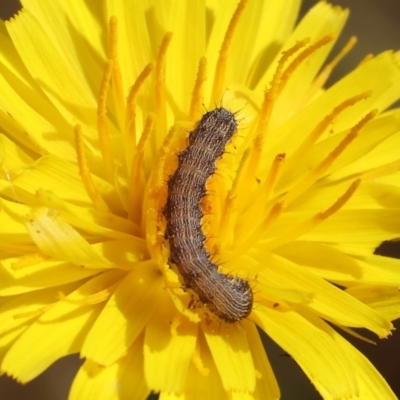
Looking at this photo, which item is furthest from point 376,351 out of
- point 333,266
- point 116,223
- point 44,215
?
point 44,215

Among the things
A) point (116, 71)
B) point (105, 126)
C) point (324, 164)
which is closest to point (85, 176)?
point (105, 126)

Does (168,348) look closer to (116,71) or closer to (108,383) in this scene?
(108,383)

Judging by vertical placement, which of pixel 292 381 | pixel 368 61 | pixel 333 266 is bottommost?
pixel 292 381

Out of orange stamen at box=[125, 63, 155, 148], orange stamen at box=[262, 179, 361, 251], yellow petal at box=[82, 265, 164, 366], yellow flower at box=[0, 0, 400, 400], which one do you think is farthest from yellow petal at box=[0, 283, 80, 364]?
orange stamen at box=[262, 179, 361, 251]

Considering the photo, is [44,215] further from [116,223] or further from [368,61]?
[368,61]

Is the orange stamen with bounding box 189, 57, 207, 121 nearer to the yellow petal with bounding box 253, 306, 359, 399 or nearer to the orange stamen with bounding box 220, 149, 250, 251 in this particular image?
the orange stamen with bounding box 220, 149, 250, 251

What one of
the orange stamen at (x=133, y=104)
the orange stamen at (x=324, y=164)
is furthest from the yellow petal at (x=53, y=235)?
the orange stamen at (x=324, y=164)
